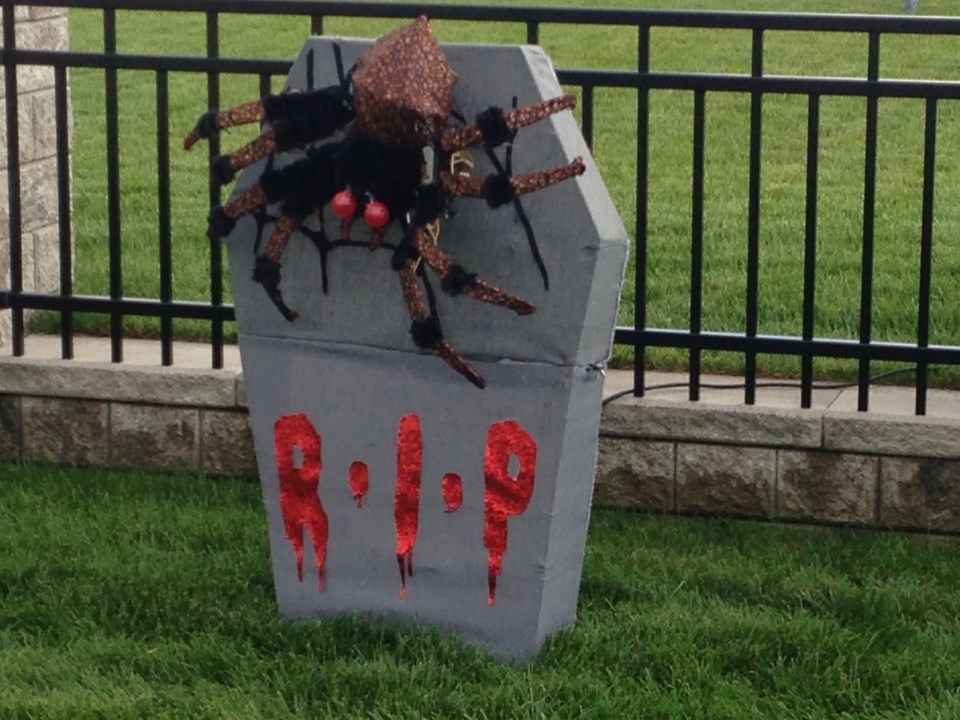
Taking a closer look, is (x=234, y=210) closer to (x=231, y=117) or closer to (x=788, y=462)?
(x=231, y=117)

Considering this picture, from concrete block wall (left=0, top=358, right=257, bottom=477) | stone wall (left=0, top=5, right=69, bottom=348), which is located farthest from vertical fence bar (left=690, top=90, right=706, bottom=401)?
stone wall (left=0, top=5, right=69, bottom=348)

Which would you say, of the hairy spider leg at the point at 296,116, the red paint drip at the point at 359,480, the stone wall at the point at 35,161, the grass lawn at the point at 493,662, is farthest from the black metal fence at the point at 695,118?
the red paint drip at the point at 359,480

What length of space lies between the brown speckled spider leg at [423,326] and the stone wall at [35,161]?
2.38m

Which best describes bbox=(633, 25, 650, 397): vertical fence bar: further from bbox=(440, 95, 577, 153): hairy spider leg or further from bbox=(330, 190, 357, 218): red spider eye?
bbox=(330, 190, 357, 218): red spider eye

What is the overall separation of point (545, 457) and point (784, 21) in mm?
1598

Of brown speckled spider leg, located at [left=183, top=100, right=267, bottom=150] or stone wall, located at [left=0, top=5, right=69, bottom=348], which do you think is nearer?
brown speckled spider leg, located at [left=183, top=100, right=267, bottom=150]

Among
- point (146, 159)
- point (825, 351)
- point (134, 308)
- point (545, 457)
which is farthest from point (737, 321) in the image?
point (146, 159)

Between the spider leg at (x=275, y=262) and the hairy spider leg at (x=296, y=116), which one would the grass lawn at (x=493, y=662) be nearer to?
the spider leg at (x=275, y=262)

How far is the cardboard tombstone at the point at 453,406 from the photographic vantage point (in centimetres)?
417

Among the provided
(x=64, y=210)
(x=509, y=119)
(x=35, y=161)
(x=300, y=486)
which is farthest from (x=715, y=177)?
(x=509, y=119)

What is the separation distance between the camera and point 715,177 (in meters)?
8.94

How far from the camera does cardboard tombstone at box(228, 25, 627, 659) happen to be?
417 centimetres

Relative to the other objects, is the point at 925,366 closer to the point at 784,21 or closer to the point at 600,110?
the point at 784,21

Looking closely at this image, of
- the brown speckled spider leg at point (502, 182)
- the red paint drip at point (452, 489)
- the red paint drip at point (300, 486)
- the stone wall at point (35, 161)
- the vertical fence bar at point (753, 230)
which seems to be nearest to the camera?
the brown speckled spider leg at point (502, 182)
